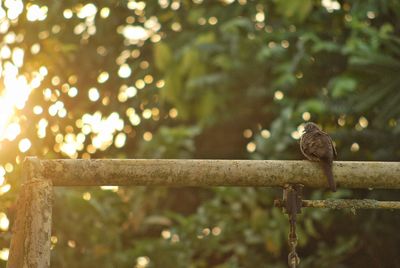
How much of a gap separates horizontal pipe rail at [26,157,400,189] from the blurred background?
2271 mm

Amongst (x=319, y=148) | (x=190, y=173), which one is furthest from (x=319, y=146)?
(x=190, y=173)

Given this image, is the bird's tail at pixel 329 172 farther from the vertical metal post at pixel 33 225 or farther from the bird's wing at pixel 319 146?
the vertical metal post at pixel 33 225

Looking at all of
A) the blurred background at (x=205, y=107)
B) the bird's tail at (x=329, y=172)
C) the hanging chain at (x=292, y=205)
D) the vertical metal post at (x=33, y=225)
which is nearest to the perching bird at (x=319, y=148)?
the bird's tail at (x=329, y=172)

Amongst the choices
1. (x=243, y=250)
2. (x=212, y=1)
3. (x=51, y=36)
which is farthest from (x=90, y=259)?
(x=212, y=1)

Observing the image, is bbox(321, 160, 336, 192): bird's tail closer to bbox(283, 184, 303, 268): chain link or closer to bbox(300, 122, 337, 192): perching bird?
bbox(300, 122, 337, 192): perching bird

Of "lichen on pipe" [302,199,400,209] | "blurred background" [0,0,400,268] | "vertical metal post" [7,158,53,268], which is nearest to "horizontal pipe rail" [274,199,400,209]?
"lichen on pipe" [302,199,400,209]

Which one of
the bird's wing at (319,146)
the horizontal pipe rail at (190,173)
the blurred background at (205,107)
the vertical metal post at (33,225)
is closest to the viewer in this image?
the vertical metal post at (33,225)

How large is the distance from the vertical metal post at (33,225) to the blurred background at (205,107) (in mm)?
2207

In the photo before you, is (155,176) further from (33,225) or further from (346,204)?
(346,204)

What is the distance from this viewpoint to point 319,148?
3.55 meters

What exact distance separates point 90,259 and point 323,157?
130 inches

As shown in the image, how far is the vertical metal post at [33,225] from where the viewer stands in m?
3.18

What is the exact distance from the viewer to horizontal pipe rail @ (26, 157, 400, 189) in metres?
3.28

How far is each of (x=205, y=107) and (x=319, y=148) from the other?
479cm
